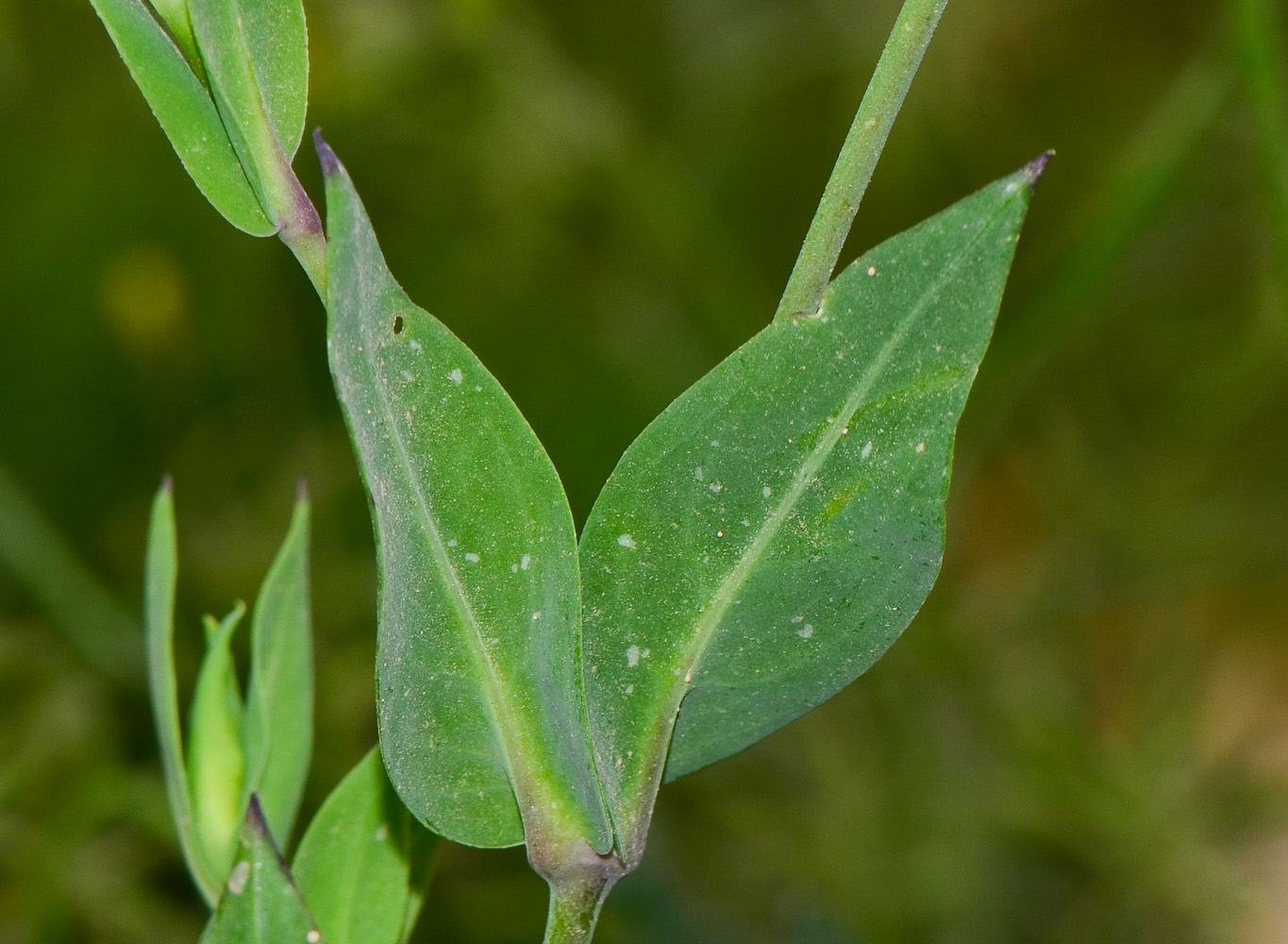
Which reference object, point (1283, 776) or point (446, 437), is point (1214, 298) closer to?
point (1283, 776)

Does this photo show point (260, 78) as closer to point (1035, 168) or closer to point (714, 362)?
point (1035, 168)

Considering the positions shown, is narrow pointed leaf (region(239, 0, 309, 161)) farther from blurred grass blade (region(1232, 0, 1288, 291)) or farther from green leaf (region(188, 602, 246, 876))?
blurred grass blade (region(1232, 0, 1288, 291))

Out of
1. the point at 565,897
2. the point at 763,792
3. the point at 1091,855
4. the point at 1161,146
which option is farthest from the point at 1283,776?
the point at 565,897

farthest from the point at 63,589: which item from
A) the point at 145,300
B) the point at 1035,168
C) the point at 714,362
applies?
the point at 1035,168

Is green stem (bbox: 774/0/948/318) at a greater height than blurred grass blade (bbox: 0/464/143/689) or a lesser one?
greater

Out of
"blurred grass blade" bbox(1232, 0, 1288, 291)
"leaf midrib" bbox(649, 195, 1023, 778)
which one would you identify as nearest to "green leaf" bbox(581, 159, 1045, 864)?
"leaf midrib" bbox(649, 195, 1023, 778)

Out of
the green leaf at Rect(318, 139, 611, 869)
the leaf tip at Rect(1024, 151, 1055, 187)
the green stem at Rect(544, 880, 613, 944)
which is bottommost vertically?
the green stem at Rect(544, 880, 613, 944)

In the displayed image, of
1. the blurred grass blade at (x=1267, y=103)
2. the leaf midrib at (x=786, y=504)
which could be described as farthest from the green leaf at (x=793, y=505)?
the blurred grass blade at (x=1267, y=103)

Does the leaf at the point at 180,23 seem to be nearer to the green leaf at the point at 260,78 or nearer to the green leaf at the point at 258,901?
the green leaf at the point at 260,78
